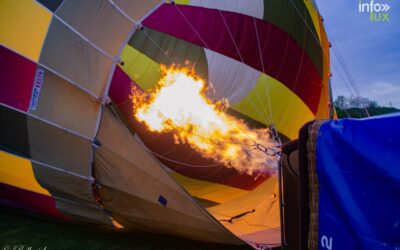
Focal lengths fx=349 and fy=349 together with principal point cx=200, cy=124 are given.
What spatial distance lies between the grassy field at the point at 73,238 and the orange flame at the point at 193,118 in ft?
3.11

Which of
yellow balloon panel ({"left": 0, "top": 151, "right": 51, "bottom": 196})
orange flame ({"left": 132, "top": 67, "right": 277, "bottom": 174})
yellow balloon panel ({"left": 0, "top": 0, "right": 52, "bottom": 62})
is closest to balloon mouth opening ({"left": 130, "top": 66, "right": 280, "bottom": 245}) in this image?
orange flame ({"left": 132, "top": 67, "right": 277, "bottom": 174})

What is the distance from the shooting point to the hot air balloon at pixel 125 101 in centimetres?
279

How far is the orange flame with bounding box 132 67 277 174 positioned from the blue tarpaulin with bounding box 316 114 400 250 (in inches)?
62.7

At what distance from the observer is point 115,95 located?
3131 mm

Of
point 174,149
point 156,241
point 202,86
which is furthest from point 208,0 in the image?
point 156,241

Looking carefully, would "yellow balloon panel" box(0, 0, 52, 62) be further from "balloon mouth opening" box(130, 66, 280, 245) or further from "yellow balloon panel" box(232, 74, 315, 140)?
"yellow balloon panel" box(232, 74, 315, 140)

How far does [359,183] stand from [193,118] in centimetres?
206

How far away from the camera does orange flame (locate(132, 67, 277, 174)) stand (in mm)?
3254

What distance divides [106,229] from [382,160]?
2871mm

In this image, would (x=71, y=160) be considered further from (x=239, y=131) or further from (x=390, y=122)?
(x=390, y=122)

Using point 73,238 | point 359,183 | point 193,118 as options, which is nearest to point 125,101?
point 193,118

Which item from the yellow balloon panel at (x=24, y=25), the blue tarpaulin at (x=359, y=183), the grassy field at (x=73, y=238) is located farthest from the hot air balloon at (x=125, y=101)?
the blue tarpaulin at (x=359, y=183)

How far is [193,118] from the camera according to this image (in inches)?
132

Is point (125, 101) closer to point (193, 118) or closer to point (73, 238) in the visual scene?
point (193, 118)
